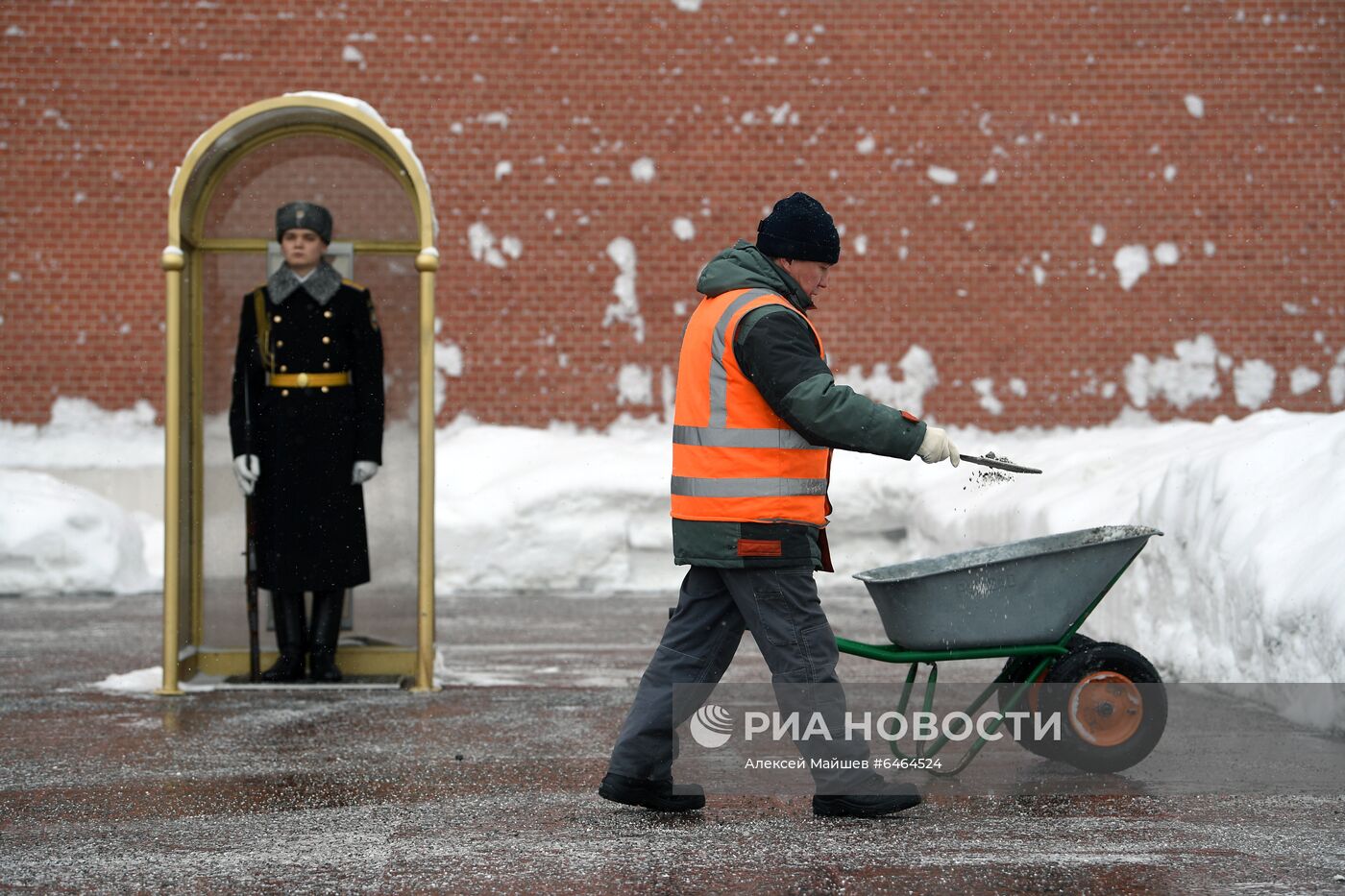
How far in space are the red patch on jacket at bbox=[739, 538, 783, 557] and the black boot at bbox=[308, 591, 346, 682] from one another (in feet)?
11.5

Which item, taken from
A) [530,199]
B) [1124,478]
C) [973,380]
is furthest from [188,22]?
[1124,478]

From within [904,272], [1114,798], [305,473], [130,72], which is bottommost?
[1114,798]

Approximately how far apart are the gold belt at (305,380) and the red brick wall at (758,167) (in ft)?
23.4

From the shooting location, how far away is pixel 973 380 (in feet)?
48.4

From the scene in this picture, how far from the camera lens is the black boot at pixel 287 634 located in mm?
7410

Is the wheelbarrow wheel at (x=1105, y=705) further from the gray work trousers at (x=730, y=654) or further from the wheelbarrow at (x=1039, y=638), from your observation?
the gray work trousers at (x=730, y=654)

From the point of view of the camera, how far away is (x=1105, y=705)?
508cm

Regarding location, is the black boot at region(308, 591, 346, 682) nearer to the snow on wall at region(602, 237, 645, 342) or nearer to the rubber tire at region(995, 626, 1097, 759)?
the rubber tire at region(995, 626, 1097, 759)

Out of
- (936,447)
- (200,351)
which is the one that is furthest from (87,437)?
(936,447)

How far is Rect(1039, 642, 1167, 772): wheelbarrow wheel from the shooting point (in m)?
5.04

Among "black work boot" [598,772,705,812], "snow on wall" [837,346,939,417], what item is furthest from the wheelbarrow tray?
"snow on wall" [837,346,939,417]

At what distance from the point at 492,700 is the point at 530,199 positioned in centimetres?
830

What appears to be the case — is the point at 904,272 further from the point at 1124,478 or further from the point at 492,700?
the point at 492,700

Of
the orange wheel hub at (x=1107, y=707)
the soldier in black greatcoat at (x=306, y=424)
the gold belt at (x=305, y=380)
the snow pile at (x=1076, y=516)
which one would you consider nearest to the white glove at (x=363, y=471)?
the soldier in black greatcoat at (x=306, y=424)
